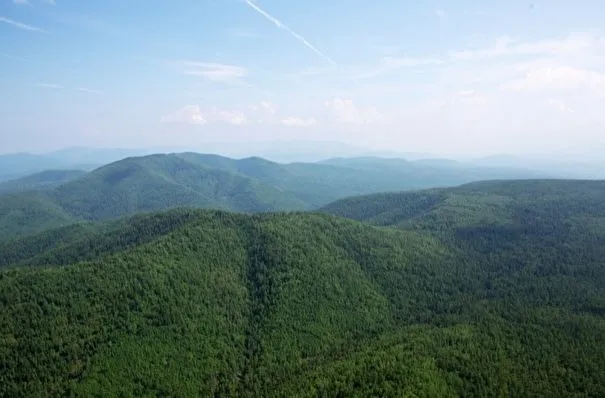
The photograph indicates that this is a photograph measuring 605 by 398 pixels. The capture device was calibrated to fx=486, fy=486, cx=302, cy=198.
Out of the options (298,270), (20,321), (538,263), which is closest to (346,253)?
(298,270)

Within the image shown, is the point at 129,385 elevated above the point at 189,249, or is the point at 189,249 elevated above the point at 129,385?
the point at 189,249

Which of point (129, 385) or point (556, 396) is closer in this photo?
point (556, 396)

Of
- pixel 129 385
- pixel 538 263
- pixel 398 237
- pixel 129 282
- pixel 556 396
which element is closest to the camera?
pixel 556 396

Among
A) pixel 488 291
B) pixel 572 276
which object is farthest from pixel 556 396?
pixel 572 276

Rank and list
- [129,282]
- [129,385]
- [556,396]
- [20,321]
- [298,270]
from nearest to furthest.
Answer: [556,396] → [129,385] → [20,321] → [129,282] → [298,270]

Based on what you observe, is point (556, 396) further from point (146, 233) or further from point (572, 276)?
point (146, 233)

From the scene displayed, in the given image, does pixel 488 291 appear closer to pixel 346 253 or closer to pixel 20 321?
pixel 346 253

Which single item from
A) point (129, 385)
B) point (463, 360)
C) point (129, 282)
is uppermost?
point (129, 282)
